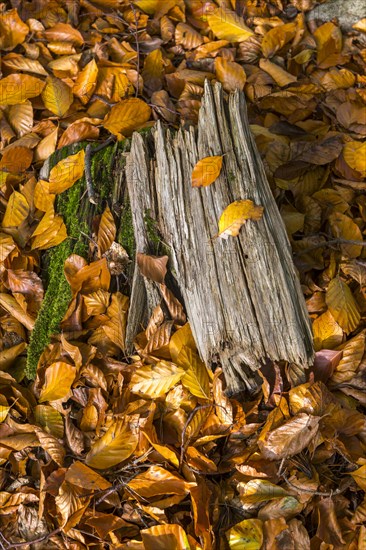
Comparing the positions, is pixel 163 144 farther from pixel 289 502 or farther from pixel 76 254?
pixel 289 502

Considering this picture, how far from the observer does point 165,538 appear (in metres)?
1.85

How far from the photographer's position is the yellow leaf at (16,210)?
2.46m

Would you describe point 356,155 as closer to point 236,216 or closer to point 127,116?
point 236,216

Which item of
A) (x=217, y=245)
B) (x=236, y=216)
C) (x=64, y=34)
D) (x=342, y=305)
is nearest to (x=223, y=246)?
(x=217, y=245)

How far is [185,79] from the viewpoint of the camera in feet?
9.11

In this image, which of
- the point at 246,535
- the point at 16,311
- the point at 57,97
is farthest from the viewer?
the point at 57,97

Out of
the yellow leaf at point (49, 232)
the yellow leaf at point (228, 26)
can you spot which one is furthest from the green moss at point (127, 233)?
the yellow leaf at point (228, 26)

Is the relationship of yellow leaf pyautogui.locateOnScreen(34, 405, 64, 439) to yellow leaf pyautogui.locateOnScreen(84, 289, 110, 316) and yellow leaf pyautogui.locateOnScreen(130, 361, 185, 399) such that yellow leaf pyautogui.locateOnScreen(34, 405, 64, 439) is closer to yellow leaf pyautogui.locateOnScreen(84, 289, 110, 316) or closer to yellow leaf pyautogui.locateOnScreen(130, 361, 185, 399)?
yellow leaf pyautogui.locateOnScreen(130, 361, 185, 399)

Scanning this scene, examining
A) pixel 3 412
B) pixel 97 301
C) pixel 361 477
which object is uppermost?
pixel 97 301

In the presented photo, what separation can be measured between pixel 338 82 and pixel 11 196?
182cm

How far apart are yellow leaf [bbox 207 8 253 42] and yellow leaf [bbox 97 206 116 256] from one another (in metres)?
1.36

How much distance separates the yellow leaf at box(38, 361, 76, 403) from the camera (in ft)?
6.91

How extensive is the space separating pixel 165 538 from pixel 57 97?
209 cm

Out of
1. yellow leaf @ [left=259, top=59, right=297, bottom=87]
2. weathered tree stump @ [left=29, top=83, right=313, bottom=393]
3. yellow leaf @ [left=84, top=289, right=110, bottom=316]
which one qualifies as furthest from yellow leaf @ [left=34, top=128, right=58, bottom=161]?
yellow leaf @ [left=259, top=59, right=297, bottom=87]
